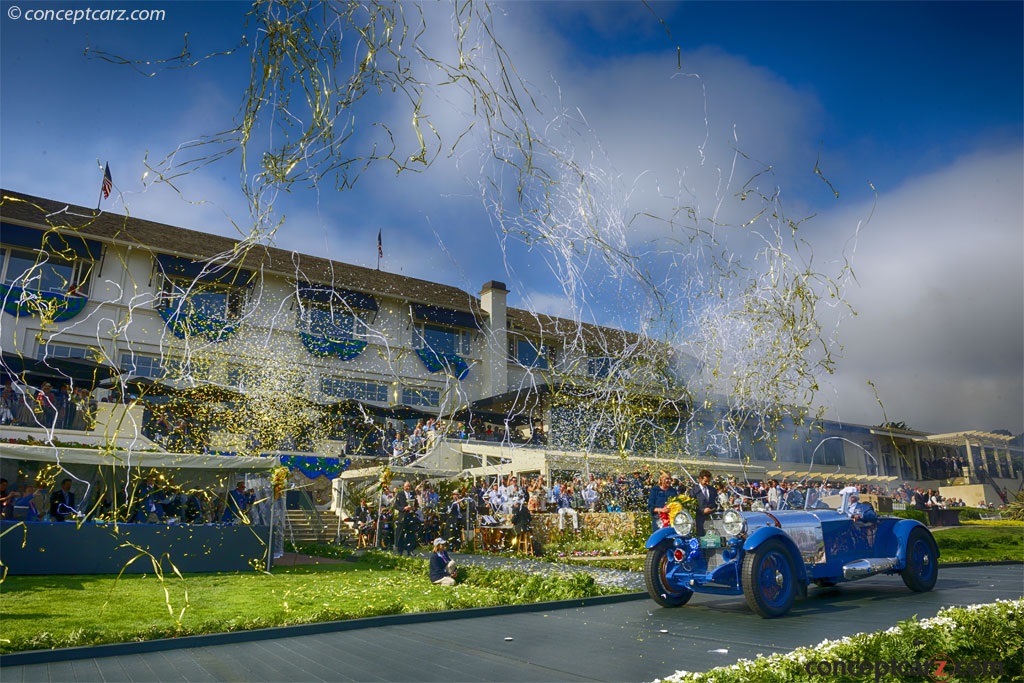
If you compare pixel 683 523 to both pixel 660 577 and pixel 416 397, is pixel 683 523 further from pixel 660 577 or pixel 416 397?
pixel 416 397

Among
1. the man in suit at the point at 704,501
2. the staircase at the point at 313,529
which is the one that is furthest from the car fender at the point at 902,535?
the staircase at the point at 313,529

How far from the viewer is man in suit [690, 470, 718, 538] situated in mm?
8284

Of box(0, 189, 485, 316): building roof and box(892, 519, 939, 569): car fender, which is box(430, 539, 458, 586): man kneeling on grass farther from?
box(0, 189, 485, 316): building roof

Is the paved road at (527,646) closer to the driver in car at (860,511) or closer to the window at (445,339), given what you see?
the driver in car at (860,511)

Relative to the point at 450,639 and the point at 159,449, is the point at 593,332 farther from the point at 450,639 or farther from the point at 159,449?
A: the point at 450,639

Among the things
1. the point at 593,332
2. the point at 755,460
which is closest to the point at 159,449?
the point at 593,332

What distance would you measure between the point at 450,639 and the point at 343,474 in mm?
14692

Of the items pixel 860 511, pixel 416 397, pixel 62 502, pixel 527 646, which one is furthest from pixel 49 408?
pixel 860 511

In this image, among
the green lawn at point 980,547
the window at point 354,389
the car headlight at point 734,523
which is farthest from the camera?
the window at point 354,389

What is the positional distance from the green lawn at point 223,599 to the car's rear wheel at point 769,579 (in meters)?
2.53

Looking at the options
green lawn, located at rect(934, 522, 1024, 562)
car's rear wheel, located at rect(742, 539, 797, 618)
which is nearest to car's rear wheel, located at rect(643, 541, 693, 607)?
car's rear wheel, located at rect(742, 539, 797, 618)

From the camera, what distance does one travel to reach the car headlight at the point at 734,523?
7.52 meters

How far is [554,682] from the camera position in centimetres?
458

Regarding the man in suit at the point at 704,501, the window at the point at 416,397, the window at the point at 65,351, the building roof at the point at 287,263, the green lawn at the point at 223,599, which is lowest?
the green lawn at the point at 223,599
